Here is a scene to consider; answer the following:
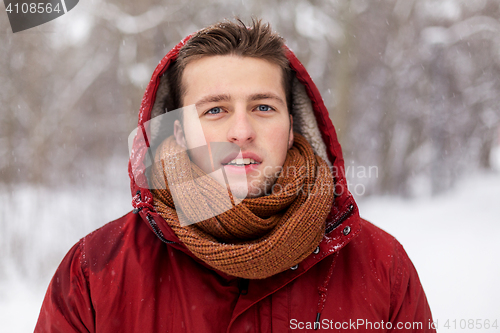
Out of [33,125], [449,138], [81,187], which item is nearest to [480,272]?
[449,138]

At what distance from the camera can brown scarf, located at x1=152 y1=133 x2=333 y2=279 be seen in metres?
1.37

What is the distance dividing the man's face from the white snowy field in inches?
127

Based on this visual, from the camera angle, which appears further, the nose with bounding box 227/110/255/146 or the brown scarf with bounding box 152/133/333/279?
the nose with bounding box 227/110/255/146

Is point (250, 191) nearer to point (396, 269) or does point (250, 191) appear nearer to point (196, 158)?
point (196, 158)

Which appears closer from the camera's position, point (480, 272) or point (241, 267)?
point (241, 267)

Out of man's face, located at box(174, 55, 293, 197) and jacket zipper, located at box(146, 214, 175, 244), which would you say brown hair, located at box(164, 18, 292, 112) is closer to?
man's face, located at box(174, 55, 293, 197)

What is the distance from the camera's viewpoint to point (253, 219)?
1.49m

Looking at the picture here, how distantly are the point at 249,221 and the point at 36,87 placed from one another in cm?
487

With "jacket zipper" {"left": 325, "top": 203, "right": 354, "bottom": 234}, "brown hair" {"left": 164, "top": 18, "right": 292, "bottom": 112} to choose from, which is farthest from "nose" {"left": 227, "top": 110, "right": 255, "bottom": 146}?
"jacket zipper" {"left": 325, "top": 203, "right": 354, "bottom": 234}

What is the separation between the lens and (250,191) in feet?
5.31

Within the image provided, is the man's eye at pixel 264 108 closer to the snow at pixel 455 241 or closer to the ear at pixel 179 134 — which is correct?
the ear at pixel 179 134

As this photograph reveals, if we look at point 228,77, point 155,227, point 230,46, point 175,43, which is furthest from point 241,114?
point 175,43

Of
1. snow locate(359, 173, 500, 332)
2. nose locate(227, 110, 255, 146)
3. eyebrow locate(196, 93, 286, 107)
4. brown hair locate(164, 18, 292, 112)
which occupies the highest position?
brown hair locate(164, 18, 292, 112)

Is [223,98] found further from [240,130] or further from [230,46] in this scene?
[230,46]
